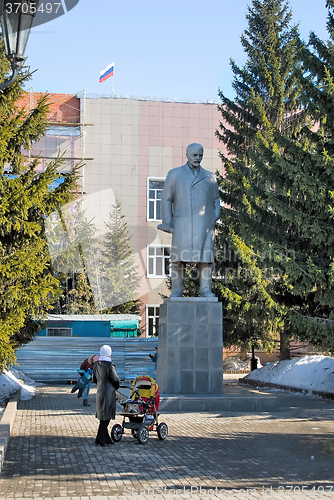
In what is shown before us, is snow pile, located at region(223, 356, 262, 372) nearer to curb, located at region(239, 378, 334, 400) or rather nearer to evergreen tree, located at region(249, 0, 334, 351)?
curb, located at region(239, 378, 334, 400)

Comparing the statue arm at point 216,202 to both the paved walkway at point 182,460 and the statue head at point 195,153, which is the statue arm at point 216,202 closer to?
the statue head at point 195,153

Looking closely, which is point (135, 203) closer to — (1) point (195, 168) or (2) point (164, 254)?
(2) point (164, 254)

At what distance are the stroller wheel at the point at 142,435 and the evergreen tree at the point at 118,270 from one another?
2448 cm

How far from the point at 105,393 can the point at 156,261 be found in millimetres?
27796

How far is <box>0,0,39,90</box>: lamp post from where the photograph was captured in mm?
5488

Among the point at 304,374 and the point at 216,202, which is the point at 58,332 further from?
the point at 216,202

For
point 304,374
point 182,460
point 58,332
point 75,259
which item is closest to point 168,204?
point 182,460

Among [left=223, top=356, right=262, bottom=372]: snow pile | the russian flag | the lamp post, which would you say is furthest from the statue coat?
the russian flag

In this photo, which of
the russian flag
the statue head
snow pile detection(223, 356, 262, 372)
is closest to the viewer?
the statue head

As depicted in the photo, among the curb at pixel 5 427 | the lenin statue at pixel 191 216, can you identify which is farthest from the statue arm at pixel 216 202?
the curb at pixel 5 427

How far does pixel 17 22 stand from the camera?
18.3 feet

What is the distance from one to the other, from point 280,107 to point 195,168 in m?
11.4

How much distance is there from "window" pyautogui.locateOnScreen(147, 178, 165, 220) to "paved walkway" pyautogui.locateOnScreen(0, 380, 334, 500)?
25655 millimetres

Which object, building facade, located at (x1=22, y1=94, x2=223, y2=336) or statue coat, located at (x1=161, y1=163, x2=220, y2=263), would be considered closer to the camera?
statue coat, located at (x1=161, y1=163, x2=220, y2=263)
